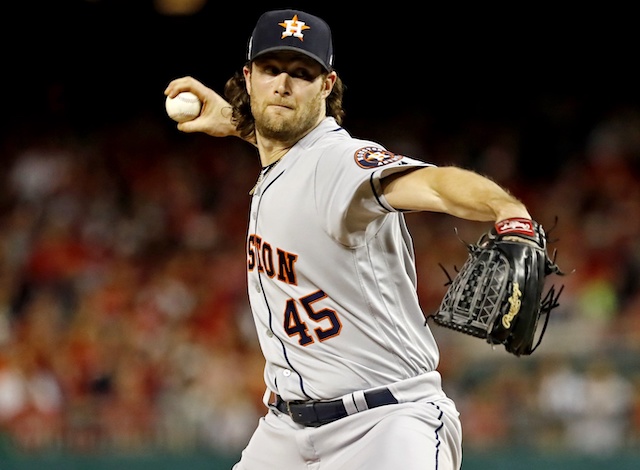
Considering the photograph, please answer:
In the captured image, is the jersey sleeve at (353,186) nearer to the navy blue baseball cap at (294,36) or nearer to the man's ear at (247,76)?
the navy blue baseball cap at (294,36)

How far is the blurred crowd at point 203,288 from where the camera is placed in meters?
6.80

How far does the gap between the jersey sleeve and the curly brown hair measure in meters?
0.77

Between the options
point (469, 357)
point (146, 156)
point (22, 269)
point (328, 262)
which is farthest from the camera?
point (146, 156)

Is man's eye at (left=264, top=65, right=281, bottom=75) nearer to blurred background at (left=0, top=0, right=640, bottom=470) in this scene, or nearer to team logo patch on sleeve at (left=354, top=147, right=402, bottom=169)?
team logo patch on sleeve at (left=354, top=147, right=402, bottom=169)

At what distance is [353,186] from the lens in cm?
262

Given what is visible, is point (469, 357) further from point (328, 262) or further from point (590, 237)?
point (328, 262)

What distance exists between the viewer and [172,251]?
919 centimetres

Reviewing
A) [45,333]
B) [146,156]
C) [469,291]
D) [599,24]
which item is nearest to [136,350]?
[45,333]

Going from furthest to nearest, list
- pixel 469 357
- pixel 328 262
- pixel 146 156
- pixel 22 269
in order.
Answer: pixel 146 156 < pixel 22 269 < pixel 469 357 < pixel 328 262

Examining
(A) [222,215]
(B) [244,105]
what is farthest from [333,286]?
(A) [222,215]

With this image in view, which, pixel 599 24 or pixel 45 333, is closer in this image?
pixel 45 333

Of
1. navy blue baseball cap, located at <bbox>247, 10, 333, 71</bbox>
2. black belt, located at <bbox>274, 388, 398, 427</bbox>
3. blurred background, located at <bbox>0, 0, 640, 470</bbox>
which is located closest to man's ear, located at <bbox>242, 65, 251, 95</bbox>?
navy blue baseball cap, located at <bbox>247, 10, 333, 71</bbox>

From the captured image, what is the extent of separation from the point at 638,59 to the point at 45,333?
23.2 feet

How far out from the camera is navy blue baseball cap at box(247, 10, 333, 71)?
3080mm
